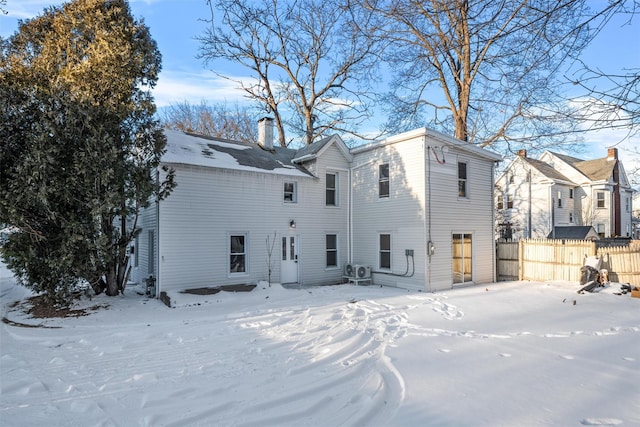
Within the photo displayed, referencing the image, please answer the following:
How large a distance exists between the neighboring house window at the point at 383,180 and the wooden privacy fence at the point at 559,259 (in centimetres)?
549

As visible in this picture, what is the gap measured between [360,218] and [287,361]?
30.8 feet

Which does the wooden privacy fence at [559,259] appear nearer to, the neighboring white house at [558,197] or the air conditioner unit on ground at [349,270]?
the air conditioner unit on ground at [349,270]

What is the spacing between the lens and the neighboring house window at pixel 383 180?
1319 cm

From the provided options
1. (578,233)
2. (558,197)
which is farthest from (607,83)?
(558,197)

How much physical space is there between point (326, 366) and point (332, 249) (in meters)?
9.08

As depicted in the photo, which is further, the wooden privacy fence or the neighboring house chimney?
the neighboring house chimney

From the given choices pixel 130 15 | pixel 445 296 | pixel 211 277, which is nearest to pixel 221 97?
pixel 130 15

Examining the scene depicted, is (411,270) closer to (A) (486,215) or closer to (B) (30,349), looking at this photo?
(A) (486,215)

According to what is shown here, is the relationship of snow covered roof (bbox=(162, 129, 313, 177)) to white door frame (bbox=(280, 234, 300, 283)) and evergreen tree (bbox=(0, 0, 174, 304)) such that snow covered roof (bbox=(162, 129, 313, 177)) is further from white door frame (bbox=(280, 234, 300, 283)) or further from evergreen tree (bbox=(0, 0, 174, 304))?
white door frame (bbox=(280, 234, 300, 283))

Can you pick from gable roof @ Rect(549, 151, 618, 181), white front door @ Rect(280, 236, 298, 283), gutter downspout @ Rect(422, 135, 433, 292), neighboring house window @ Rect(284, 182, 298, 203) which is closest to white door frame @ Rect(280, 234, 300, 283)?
white front door @ Rect(280, 236, 298, 283)

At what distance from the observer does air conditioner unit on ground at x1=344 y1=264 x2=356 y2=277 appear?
525 inches

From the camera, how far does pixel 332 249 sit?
14.0 metres

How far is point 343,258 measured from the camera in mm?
14172

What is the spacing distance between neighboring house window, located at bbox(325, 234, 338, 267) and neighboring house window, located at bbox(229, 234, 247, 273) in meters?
3.49
